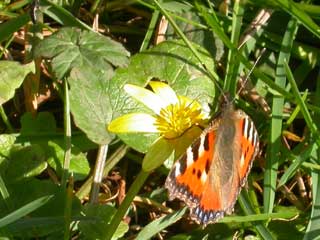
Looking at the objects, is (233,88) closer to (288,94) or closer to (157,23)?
(288,94)

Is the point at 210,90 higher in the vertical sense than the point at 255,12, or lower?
lower

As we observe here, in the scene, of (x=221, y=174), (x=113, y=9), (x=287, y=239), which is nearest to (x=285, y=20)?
(x=113, y=9)

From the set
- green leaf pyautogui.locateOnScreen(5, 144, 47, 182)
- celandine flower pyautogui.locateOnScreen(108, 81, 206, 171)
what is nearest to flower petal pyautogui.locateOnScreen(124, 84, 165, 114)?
celandine flower pyautogui.locateOnScreen(108, 81, 206, 171)

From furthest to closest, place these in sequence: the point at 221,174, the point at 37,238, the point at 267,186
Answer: the point at 267,186 → the point at 37,238 → the point at 221,174

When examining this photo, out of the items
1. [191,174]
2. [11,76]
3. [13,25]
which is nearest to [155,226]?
[191,174]

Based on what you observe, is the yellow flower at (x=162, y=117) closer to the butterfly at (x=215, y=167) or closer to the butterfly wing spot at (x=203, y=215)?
the butterfly at (x=215, y=167)

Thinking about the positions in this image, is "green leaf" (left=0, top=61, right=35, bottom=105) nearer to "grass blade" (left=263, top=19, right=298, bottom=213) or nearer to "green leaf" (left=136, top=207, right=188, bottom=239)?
"green leaf" (left=136, top=207, right=188, bottom=239)

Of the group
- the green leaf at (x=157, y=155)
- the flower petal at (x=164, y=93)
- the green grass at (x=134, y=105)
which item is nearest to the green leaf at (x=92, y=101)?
the green grass at (x=134, y=105)
